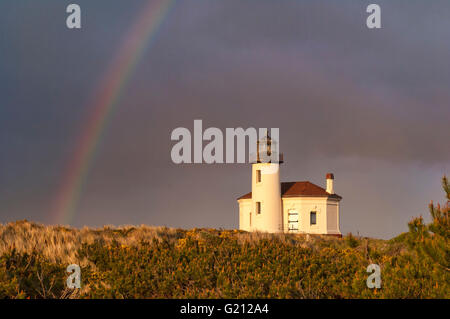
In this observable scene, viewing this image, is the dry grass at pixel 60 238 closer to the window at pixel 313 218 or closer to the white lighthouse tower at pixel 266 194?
the white lighthouse tower at pixel 266 194

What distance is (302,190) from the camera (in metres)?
57.2

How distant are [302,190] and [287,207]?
8.33 ft

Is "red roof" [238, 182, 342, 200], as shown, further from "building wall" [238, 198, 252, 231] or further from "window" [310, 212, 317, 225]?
"window" [310, 212, 317, 225]

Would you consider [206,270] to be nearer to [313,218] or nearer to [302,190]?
[313,218]

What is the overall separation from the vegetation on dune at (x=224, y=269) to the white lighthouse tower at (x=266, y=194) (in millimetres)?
38320

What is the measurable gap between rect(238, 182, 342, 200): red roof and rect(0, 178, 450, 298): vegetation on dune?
39.5 m

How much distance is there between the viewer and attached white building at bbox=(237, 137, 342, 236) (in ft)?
183

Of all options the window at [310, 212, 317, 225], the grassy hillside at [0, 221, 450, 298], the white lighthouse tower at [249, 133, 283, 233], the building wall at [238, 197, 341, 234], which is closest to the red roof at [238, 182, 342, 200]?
the building wall at [238, 197, 341, 234]

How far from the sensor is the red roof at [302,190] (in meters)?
56.7

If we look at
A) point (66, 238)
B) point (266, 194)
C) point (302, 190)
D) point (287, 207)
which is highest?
point (302, 190)

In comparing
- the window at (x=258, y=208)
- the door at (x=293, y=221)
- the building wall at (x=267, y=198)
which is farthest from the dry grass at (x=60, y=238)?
the door at (x=293, y=221)

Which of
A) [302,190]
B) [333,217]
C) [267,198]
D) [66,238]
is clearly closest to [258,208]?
[267,198]

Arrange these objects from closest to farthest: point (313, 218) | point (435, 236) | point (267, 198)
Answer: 1. point (435, 236)
2. point (267, 198)
3. point (313, 218)
